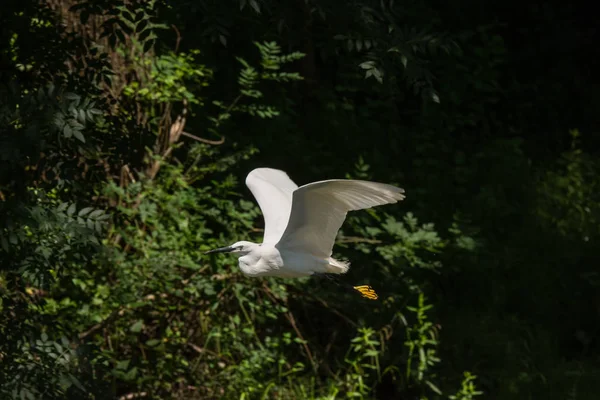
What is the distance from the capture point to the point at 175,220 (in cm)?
583

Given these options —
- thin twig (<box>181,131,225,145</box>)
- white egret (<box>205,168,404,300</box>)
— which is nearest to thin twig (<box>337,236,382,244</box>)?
thin twig (<box>181,131,225,145</box>)

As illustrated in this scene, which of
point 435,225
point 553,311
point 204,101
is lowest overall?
point 553,311

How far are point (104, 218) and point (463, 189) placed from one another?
129 inches

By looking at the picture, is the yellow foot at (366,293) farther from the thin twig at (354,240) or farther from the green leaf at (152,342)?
the green leaf at (152,342)

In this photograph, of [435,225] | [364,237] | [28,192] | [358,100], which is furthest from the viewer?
[358,100]

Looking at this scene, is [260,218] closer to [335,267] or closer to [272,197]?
[272,197]

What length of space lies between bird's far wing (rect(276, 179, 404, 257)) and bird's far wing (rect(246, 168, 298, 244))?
0.74 ft

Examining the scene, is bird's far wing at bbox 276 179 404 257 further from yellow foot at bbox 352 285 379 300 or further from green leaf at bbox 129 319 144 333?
green leaf at bbox 129 319 144 333

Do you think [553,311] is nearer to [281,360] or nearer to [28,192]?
[281,360]

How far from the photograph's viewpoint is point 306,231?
4.25 metres

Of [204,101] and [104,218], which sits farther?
[204,101]

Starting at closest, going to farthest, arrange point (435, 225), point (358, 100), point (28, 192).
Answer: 1. point (28, 192)
2. point (435, 225)
3. point (358, 100)

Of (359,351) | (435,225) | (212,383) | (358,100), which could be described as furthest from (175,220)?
(358,100)

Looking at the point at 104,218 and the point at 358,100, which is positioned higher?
the point at 358,100
